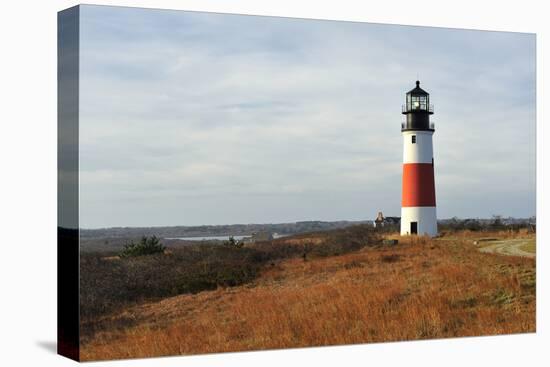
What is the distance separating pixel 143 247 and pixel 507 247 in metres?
7.14

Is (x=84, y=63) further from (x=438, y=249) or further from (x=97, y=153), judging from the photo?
(x=438, y=249)

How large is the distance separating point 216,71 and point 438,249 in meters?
5.47

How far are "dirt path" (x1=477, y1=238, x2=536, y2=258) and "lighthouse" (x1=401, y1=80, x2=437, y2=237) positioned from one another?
105cm

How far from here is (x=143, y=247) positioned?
52.6 ft

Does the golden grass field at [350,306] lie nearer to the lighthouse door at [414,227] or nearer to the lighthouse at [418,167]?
the lighthouse door at [414,227]

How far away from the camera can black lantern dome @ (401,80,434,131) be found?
1772 centimetres

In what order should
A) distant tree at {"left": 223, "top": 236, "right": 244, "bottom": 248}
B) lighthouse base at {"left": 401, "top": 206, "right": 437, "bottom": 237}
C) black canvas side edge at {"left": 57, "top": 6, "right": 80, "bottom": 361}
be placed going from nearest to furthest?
black canvas side edge at {"left": 57, "top": 6, "right": 80, "bottom": 361} → distant tree at {"left": 223, "top": 236, "right": 244, "bottom": 248} → lighthouse base at {"left": 401, "top": 206, "right": 437, "bottom": 237}

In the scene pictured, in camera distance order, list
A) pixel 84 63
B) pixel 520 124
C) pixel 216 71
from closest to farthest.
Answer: pixel 84 63
pixel 216 71
pixel 520 124

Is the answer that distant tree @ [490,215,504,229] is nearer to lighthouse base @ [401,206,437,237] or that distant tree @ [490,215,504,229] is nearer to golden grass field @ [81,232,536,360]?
golden grass field @ [81,232,536,360]

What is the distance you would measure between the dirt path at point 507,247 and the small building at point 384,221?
170 centimetres

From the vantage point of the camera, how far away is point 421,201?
1830cm

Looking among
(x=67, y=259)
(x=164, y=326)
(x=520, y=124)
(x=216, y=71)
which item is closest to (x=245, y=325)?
(x=164, y=326)

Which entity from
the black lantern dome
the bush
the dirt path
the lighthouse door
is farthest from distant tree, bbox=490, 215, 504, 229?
the bush

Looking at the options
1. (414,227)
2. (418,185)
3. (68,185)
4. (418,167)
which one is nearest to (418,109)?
(418,167)
